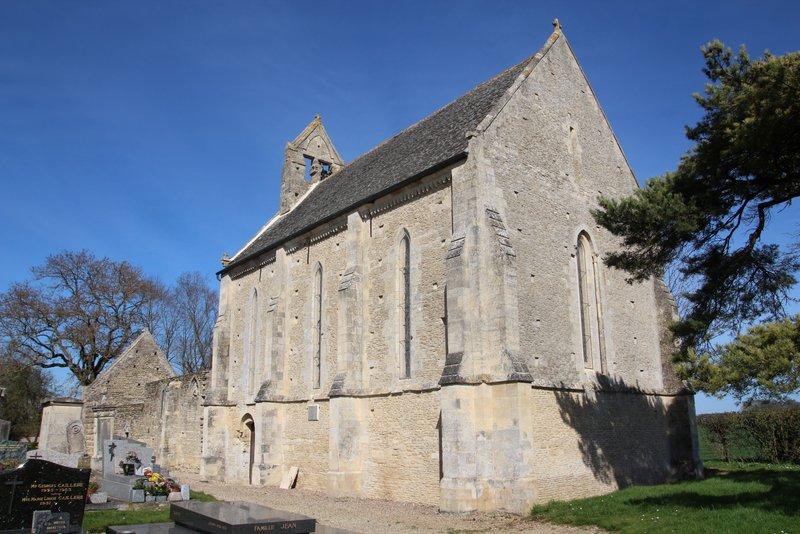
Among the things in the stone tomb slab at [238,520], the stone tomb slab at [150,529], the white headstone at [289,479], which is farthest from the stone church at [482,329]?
the stone tomb slab at [150,529]

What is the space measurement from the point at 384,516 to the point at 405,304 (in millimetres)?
6040

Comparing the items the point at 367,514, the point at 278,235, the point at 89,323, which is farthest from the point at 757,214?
the point at 89,323

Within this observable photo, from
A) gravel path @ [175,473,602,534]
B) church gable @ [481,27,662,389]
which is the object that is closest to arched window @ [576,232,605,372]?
church gable @ [481,27,662,389]

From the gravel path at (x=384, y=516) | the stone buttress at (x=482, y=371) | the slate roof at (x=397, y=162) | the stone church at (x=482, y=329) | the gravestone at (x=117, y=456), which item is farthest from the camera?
the slate roof at (x=397, y=162)

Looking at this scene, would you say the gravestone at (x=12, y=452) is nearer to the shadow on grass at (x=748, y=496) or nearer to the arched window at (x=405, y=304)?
the arched window at (x=405, y=304)

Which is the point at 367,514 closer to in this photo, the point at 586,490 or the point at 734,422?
the point at 586,490

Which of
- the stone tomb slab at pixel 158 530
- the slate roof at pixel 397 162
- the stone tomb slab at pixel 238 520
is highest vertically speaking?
the slate roof at pixel 397 162

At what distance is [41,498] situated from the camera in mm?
9805

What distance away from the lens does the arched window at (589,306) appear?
58.6 feet

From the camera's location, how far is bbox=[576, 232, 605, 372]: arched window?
58.6 feet

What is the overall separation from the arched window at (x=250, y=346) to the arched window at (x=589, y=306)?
14.1m

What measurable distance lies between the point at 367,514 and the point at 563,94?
534 inches

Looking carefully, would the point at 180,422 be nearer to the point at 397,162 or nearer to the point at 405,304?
the point at 405,304

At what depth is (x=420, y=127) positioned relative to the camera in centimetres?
2384
